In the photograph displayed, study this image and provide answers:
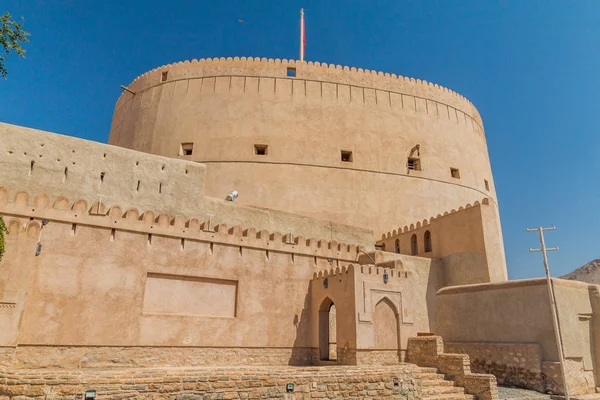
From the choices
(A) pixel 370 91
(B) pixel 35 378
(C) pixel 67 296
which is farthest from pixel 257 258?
(A) pixel 370 91

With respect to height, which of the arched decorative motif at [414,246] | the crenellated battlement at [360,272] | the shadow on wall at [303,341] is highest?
the arched decorative motif at [414,246]

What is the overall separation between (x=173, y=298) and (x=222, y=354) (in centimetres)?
172

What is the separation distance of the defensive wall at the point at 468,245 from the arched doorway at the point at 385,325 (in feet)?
12.3

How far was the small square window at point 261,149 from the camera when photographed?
17453mm

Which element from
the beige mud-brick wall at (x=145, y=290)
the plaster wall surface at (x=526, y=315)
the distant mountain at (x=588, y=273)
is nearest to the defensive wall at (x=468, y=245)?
the plaster wall surface at (x=526, y=315)

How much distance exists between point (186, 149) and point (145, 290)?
30.1 feet

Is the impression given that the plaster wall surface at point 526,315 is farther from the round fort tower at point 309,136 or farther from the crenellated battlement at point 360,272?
the round fort tower at point 309,136

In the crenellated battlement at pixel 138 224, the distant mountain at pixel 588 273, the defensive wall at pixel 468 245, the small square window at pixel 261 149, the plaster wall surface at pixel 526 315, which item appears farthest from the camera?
the distant mountain at pixel 588 273

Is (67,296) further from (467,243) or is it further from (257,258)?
(467,243)

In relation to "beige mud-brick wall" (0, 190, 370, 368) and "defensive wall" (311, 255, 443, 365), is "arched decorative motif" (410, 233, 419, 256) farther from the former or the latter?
"beige mud-brick wall" (0, 190, 370, 368)

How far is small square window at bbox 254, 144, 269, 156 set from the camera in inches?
687

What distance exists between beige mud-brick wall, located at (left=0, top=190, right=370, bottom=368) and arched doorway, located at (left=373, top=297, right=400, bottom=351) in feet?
6.20

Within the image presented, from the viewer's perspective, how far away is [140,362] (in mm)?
9266

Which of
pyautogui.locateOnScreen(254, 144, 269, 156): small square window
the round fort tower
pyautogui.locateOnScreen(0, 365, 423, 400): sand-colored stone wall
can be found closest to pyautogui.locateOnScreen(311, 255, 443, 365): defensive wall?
pyautogui.locateOnScreen(0, 365, 423, 400): sand-colored stone wall
